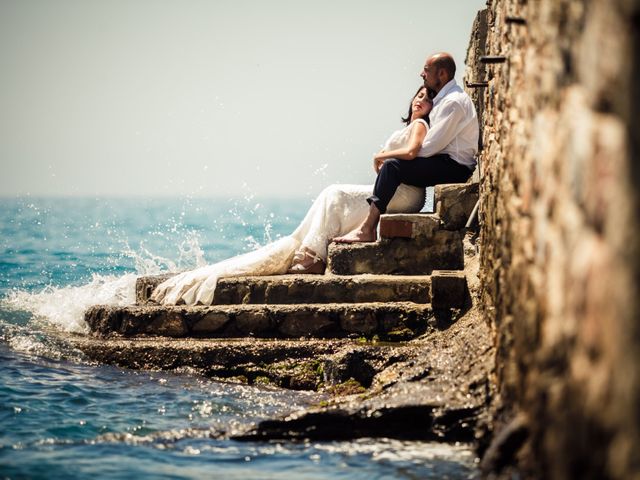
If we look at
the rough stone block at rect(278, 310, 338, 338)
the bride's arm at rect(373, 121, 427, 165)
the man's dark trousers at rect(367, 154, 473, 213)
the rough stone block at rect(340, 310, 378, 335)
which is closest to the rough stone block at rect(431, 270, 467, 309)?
the rough stone block at rect(340, 310, 378, 335)

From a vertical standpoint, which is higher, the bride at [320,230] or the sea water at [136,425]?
the bride at [320,230]

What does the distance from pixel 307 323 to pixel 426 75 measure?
2622 millimetres

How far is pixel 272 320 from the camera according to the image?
7547 mm

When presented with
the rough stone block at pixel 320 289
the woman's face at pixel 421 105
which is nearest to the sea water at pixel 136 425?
the rough stone block at pixel 320 289

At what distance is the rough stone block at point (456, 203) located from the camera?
7.76m

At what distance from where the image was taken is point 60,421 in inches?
237

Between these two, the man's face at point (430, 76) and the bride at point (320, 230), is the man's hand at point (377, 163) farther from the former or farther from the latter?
the man's face at point (430, 76)

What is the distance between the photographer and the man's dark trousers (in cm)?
805

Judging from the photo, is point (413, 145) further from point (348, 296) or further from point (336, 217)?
point (348, 296)

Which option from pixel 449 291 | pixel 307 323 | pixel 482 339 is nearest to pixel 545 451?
pixel 482 339

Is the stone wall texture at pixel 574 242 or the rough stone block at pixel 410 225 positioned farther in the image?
the rough stone block at pixel 410 225

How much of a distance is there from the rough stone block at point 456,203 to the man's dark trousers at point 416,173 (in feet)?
0.89

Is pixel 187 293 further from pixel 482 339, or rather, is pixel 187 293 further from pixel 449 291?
pixel 482 339

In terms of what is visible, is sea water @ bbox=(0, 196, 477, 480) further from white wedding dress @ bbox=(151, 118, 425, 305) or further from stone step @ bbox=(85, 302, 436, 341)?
white wedding dress @ bbox=(151, 118, 425, 305)
